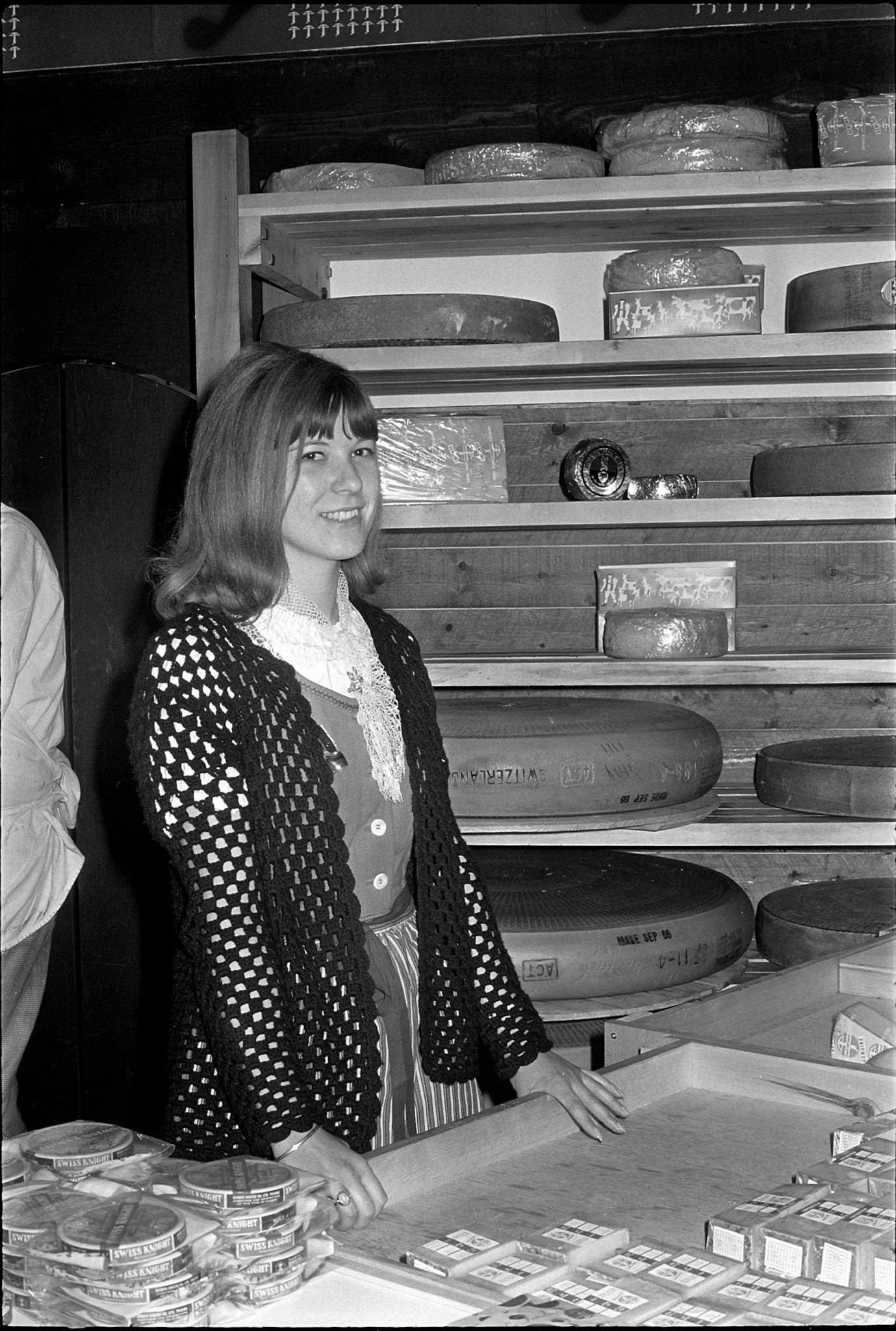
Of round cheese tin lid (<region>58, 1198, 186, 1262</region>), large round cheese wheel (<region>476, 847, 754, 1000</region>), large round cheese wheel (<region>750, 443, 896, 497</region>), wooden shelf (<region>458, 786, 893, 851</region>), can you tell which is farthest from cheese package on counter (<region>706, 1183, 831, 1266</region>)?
large round cheese wheel (<region>750, 443, 896, 497</region>)

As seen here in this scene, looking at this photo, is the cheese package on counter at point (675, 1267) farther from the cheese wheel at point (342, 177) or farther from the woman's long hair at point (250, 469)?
the cheese wheel at point (342, 177)

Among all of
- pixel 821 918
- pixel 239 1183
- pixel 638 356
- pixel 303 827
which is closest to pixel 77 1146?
pixel 239 1183

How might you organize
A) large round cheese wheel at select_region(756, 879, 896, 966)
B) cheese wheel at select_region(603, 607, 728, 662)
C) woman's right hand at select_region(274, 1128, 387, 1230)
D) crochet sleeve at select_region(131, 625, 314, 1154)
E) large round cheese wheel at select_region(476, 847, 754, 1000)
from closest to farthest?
woman's right hand at select_region(274, 1128, 387, 1230)
crochet sleeve at select_region(131, 625, 314, 1154)
large round cheese wheel at select_region(476, 847, 754, 1000)
large round cheese wheel at select_region(756, 879, 896, 966)
cheese wheel at select_region(603, 607, 728, 662)

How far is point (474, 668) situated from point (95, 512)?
85 centimetres

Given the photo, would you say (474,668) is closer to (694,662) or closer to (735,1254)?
(694,662)

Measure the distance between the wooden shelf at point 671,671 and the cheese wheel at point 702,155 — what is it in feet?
2.95

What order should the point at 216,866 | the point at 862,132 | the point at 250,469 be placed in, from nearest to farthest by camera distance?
the point at 216,866
the point at 250,469
the point at 862,132

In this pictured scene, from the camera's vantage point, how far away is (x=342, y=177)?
2818 millimetres

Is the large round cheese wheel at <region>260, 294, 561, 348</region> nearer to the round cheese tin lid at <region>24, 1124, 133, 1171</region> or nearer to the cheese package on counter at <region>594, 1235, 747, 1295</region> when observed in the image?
the round cheese tin lid at <region>24, 1124, 133, 1171</region>

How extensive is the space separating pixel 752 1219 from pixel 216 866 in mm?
597

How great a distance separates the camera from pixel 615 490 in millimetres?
2861

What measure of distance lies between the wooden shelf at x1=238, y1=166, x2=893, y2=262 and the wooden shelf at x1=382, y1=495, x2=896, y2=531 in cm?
54

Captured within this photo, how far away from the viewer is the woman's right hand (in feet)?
3.88

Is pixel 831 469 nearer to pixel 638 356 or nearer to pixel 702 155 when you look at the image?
pixel 638 356
